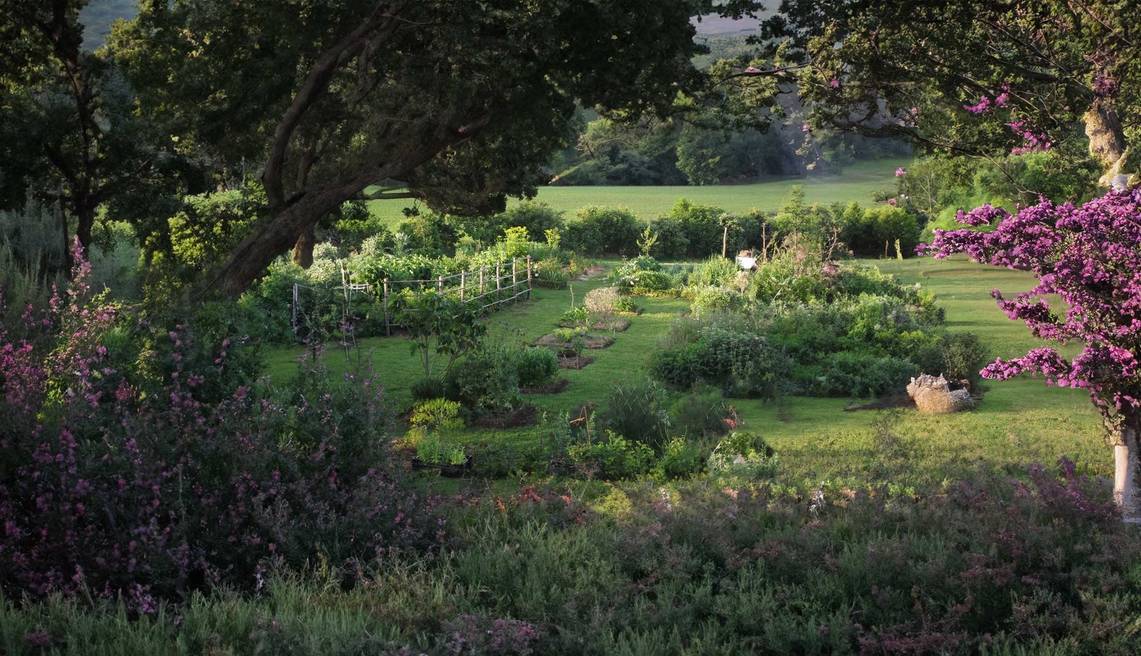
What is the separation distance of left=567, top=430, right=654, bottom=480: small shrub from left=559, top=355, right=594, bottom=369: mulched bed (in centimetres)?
529

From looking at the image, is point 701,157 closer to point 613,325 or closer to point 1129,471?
point 613,325

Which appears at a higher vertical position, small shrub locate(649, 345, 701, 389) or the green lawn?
small shrub locate(649, 345, 701, 389)

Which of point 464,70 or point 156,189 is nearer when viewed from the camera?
point 464,70

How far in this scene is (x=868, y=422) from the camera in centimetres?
1170

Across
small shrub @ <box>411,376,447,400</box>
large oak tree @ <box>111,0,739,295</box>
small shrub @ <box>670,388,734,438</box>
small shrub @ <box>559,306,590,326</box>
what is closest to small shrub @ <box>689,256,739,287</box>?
small shrub @ <box>559,306,590,326</box>

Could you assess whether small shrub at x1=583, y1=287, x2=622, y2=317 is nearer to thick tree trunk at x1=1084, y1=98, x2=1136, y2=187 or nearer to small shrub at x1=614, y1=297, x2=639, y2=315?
small shrub at x1=614, y1=297, x2=639, y2=315

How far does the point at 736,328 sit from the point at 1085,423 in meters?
5.26

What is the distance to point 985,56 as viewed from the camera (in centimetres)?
1255

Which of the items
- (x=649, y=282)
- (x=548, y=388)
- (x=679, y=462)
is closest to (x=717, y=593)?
(x=679, y=462)

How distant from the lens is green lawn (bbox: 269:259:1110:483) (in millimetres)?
9523

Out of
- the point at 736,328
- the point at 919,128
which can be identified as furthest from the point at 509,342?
the point at 919,128

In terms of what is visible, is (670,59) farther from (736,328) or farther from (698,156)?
(698,156)

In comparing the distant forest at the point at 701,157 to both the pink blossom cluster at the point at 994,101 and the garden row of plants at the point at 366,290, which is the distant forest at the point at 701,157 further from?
the pink blossom cluster at the point at 994,101

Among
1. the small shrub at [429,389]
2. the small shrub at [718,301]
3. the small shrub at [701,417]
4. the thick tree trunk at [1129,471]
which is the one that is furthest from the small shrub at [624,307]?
the thick tree trunk at [1129,471]
